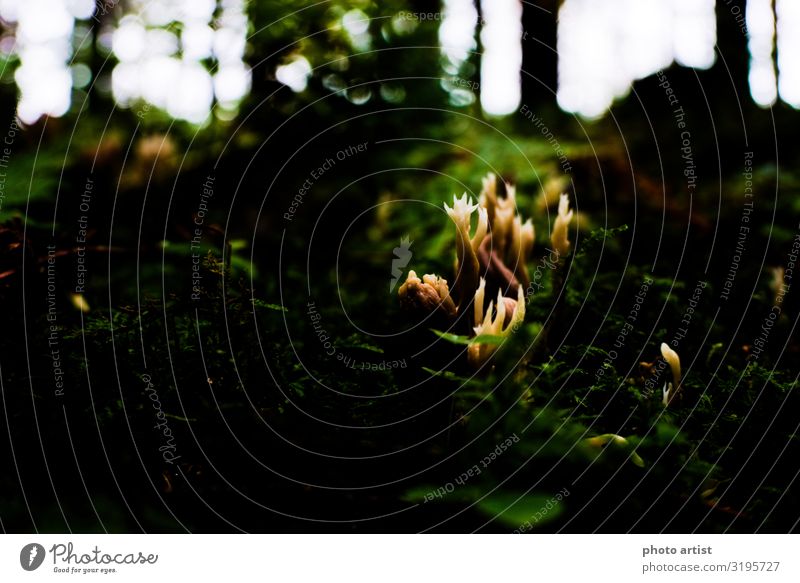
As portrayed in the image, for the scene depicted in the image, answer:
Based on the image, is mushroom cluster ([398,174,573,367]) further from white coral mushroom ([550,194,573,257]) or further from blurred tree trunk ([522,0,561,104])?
blurred tree trunk ([522,0,561,104])

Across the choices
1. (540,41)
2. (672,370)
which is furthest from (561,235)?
(540,41)

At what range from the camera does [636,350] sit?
4.68 ft

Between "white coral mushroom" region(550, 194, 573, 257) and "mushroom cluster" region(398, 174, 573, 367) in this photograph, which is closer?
"mushroom cluster" region(398, 174, 573, 367)

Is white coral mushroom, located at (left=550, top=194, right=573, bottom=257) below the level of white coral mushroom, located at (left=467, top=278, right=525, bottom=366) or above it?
above

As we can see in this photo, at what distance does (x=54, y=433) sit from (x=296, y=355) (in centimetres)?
49
